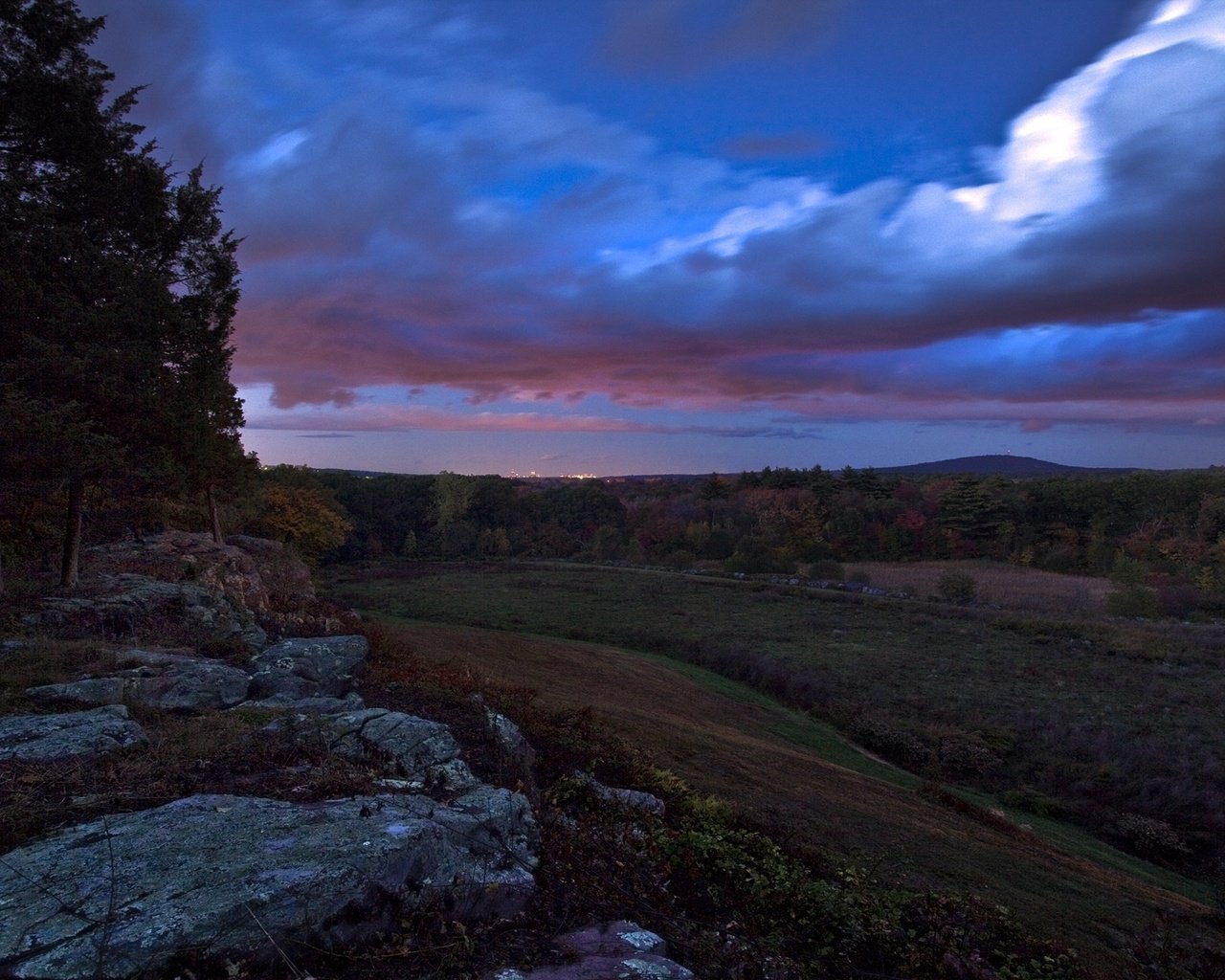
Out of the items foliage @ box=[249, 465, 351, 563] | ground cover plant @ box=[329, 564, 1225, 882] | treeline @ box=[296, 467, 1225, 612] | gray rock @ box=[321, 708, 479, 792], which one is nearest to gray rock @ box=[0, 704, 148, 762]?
gray rock @ box=[321, 708, 479, 792]

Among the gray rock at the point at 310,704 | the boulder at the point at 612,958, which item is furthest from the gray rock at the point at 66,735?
the boulder at the point at 612,958

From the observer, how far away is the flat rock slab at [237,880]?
9.97 ft

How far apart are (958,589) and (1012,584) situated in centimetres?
1231

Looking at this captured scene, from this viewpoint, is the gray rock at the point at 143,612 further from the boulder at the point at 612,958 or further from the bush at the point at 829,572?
the bush at the point at 829,572

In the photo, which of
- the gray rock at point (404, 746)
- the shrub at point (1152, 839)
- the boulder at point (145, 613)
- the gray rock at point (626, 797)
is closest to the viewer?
the gray rock at point (404, 746)

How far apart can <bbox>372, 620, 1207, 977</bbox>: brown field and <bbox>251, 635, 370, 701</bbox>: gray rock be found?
416 centimetres

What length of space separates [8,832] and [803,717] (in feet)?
72.5

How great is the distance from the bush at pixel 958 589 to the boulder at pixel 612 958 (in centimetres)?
5001

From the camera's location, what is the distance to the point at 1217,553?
186 ft

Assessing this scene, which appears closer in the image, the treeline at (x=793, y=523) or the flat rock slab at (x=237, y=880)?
the flat rock slab at (x=237, y=880)

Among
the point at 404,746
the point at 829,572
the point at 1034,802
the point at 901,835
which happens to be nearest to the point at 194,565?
the point at 404,746

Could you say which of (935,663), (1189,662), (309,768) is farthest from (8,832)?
(1189,662)

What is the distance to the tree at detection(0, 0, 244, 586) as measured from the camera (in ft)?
36.6

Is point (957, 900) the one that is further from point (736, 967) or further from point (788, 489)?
point (788, 489)
